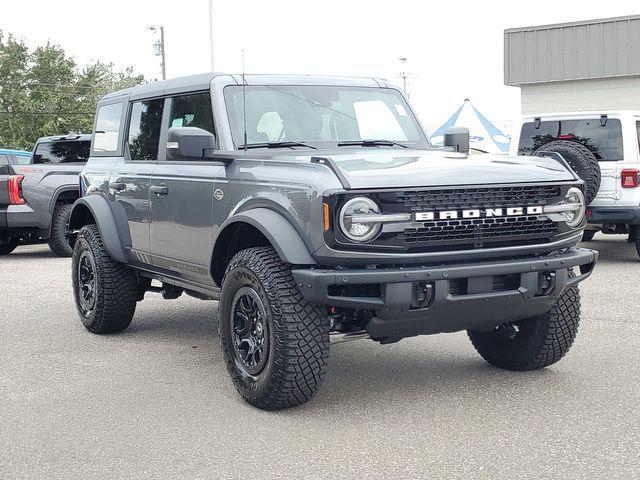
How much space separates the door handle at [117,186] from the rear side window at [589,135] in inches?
261

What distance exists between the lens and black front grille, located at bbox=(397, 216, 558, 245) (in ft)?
15.8

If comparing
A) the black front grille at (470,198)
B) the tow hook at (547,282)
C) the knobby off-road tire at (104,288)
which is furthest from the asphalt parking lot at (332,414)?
the black front grille at (470,198)

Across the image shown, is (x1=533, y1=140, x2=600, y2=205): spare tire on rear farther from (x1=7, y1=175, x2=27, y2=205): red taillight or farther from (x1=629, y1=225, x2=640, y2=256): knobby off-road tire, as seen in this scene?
(x1=7, y1=175, x2=27, y2=205): red taillight

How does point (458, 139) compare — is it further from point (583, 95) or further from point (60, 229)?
point (583, 95)

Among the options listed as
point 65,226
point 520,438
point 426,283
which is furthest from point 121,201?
point 65,226

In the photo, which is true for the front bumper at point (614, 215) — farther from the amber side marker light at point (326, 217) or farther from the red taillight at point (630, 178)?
the amber side marker light at point (326, 217)

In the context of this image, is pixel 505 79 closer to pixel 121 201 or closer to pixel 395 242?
pixel 121 201

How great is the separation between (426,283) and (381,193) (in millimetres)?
520

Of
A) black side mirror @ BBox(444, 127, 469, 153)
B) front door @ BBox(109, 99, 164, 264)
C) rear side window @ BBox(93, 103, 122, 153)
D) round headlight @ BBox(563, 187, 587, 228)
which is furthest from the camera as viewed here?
rear side window @ BBox(93, 103, 122, 153)

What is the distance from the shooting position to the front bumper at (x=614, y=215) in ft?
37.4

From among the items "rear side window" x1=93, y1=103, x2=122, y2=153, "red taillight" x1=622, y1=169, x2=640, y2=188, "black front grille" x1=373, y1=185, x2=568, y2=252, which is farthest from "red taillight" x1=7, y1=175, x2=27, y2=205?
"black front grille" x1=373, y1=185, x2=568, y2=252

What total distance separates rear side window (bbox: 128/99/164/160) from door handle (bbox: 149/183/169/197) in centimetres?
34

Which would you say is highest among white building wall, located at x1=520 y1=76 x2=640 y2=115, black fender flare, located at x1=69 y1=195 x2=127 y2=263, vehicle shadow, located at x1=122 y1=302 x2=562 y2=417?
white building wall, located at x1=520 y1=76 x2=640 y2=115

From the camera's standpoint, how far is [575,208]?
526 centimetres
